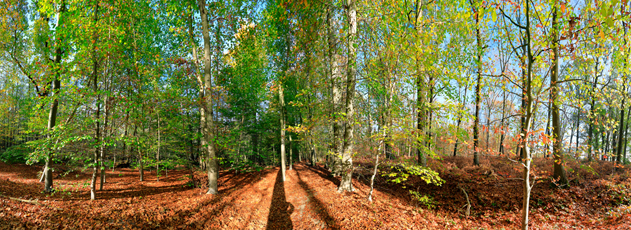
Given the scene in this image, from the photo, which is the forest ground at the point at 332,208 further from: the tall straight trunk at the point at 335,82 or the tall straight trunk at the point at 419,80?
the tall straight trunk at the point at 419,80

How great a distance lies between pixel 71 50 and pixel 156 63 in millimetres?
4424

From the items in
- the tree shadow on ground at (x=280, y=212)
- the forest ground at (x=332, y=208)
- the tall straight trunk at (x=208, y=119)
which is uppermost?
the tall straight trunk at (x=208, y=119)

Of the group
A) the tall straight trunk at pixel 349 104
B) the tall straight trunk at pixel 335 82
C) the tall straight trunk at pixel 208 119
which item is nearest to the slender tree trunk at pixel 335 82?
the tall straight trunk at pixel 335 82

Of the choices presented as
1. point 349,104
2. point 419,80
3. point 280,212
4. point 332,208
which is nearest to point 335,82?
point 349,104

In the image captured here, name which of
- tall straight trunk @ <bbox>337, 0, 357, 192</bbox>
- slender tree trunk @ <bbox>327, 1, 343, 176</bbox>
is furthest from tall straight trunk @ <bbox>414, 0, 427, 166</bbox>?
slender tree trunk @ <bbox>327, 1, 343, 176</bbox>

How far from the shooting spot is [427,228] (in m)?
5.56

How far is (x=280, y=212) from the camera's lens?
731cm

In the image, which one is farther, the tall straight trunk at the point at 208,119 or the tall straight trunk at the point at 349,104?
the tall straight trunk at the point at 208,119

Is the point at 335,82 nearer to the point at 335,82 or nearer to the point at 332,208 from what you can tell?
the point at 335,82

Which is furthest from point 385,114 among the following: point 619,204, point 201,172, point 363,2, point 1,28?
point 1,28

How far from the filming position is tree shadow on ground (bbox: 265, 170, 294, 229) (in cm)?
632

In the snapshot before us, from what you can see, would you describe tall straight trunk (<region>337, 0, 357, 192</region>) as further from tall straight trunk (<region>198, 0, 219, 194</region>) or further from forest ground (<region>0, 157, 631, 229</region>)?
tall straight trunk (<region>198, 0, 219, 194</region>)

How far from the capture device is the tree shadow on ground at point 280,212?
6.32m

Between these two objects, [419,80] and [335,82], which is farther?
[419,80]
